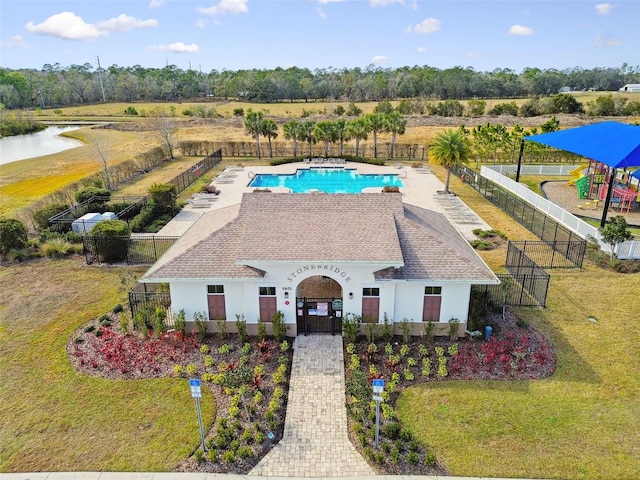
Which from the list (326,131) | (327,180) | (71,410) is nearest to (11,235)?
(71,410)

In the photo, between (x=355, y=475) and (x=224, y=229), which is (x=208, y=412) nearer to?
(x=355, y=475)

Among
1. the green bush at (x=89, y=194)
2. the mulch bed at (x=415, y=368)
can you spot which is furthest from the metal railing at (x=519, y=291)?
the green bush at (x=89, y=194)

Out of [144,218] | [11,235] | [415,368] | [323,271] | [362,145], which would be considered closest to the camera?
[415,368]

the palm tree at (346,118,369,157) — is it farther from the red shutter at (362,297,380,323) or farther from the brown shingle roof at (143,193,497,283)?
the red shutter at (362,297,380,323)

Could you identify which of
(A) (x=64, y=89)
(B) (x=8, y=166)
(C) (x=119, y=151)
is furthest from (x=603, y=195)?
(A) (x=64, y=89)

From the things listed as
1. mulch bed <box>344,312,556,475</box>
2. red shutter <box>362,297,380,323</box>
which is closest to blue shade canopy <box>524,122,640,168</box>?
mulch bed <box>344,312,556,475</box>

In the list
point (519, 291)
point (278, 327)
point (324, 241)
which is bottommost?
point (519, 291)

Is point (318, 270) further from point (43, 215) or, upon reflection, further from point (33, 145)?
point (33, 145)
